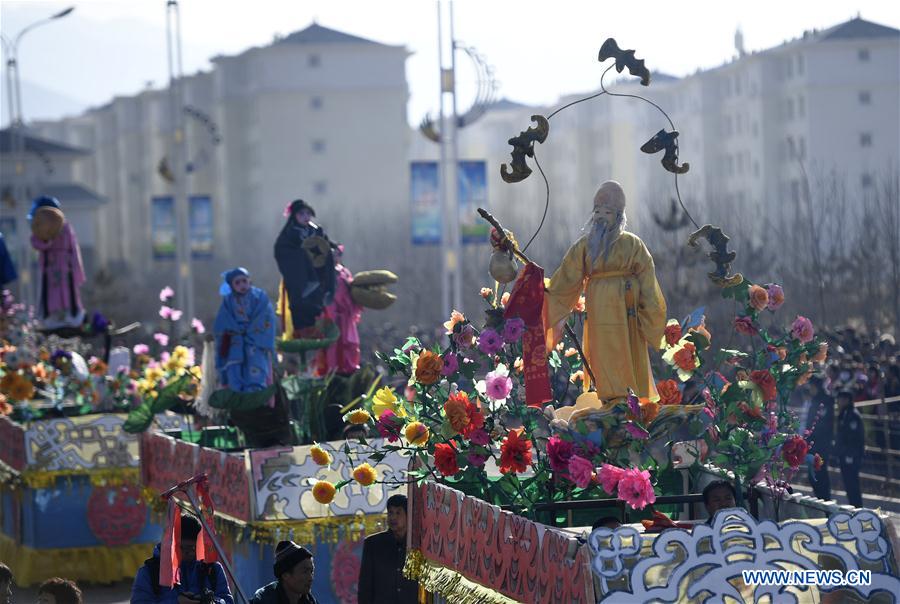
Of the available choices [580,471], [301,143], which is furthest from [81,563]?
[301,143]

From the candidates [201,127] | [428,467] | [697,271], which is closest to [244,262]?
[201,127]

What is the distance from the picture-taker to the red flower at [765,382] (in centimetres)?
909

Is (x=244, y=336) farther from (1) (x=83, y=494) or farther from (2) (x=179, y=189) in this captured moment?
(2) (x=179, y=189)

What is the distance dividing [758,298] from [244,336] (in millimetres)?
5740

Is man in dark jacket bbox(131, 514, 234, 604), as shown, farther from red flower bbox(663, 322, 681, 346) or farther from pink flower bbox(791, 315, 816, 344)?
pink flower bbox(791, 315, 816, 344)

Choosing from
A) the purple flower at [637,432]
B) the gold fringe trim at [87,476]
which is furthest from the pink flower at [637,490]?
the gold fringe trim at [87,476]

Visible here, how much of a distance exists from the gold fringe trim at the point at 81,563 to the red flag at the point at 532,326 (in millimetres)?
7697

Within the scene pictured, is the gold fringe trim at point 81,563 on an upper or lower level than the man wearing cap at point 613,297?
lower

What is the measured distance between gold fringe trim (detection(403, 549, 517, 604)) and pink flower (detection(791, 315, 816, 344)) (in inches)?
90.0

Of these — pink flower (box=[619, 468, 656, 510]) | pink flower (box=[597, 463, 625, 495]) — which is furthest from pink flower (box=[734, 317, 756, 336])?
pink flower (box=[619, 468, 656, 510])

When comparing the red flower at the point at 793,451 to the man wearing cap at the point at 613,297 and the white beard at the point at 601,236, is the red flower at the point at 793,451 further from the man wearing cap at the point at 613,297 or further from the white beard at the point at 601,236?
the white beard at the point at 601,236

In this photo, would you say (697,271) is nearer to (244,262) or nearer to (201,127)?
(244,262)

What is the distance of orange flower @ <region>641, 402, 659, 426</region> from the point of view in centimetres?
924

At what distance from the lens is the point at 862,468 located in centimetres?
1922
